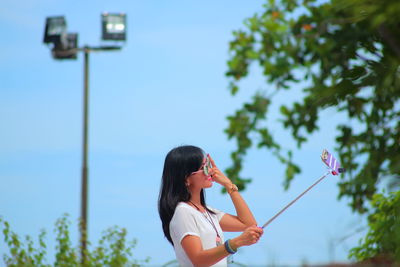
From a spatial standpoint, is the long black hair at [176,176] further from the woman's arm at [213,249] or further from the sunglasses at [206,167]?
the woman's arm at [213,249]

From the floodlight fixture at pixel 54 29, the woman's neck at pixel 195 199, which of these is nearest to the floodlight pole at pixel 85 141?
the floodlight fixture at pixel 54 29

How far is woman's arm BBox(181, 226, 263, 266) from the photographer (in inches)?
111

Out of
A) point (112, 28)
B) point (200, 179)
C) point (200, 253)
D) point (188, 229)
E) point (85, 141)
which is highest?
point (112, 28)

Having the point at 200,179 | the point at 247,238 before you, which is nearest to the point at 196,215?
the point at 200,179

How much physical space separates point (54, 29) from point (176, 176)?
8307mm

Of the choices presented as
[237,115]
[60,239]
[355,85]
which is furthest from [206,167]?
[237,115]

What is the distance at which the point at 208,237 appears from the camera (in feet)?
9.86

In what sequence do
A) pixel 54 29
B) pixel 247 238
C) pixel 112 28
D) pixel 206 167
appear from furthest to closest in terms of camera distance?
pixel 54 29 < pixel 112 28 < pixel 206 167 < pixel 247 238

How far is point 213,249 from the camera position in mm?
2857

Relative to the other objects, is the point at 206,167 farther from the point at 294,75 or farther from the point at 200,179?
the point at 294,75

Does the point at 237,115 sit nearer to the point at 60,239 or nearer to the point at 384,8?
the point at 60,239

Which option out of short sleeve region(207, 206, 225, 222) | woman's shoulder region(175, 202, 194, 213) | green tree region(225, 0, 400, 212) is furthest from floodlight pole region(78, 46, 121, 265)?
woman's shoulder region(175, 202, 194, 213)

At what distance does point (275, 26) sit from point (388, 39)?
10.6 ft

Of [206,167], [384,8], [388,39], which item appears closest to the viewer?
[384,8]
